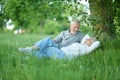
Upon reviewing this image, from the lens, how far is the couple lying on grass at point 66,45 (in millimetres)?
8781

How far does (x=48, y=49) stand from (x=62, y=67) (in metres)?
2.01

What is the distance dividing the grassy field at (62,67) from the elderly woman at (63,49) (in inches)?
9.0

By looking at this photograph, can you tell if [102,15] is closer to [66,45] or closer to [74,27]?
[74,27]

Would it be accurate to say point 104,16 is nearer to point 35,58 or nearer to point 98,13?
point 98,13

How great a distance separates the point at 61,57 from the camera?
849cm

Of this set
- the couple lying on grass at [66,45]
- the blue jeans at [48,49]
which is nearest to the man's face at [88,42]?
Answer: the couple lying on grass at [66,45]

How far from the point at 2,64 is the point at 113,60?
230 cm

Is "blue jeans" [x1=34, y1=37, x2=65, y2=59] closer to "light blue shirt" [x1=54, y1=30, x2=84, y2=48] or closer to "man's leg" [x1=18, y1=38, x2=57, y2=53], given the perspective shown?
"man's leg" [x1=18, y1=38, x2=57, y2=53]

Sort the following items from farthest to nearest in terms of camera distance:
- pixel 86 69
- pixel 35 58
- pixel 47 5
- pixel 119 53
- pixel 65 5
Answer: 1. pixel 47 5
2. pixel 65 5
3. pixel 119 53
4. pixel 35 58
5. pixel 86 69

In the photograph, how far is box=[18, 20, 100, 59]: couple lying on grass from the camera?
28.8ft

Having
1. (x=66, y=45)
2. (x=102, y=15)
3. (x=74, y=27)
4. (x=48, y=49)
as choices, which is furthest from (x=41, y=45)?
(x=102, y=15)

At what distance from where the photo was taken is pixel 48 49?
9078 millimetres

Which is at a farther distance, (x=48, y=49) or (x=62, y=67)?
(x=48, y=49)

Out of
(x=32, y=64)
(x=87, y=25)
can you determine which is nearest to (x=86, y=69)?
(x=32, y=64)
